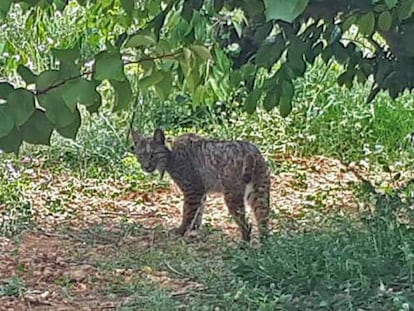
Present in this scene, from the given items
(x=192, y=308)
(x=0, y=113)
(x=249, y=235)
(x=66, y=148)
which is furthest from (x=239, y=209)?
(x=0, y=113)

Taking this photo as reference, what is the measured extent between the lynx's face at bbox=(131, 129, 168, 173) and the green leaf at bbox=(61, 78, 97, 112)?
4.50 meters

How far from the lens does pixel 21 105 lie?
2539 millimetres

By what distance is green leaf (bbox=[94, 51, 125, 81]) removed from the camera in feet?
8.53

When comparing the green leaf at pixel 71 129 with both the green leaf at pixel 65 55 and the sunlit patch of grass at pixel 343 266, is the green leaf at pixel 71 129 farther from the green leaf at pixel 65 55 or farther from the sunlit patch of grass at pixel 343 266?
the sunlit patch of grass at pixel 343 266

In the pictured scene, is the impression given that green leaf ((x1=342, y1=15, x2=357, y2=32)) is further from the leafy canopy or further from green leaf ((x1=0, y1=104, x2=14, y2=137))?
green leaf ((x1=0, y1=104, x2=14, y2=137))

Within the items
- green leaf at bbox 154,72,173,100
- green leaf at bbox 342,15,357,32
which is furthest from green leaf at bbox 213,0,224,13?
green leaf at bbox 154,72,173,100

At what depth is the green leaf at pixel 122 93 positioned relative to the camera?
2.82 meters

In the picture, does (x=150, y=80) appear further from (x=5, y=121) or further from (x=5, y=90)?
(x=5, y=121)

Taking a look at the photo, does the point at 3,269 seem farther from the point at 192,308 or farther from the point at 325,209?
the point at 325,209

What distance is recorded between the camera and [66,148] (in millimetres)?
9547

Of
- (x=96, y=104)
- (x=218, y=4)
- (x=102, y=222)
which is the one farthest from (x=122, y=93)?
(x=102, y=222)

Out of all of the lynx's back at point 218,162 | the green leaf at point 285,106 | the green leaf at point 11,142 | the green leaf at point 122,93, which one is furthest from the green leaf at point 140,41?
the lynx's back at point 218,162

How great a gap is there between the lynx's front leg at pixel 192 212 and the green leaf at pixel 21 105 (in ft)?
14.5

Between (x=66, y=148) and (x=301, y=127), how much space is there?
222 cm
